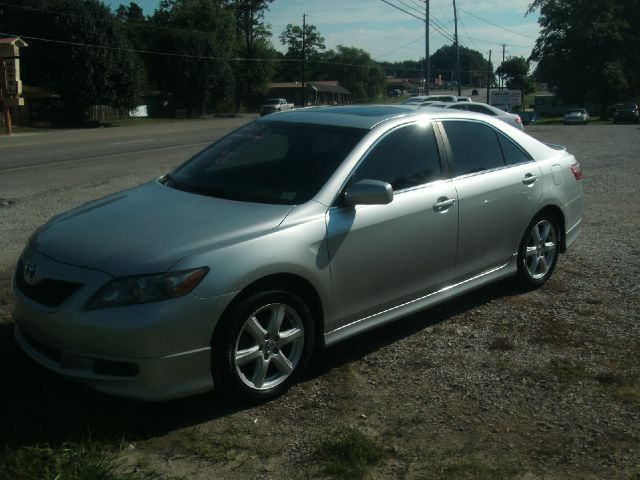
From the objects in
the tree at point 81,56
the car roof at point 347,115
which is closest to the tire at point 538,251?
the car roof at point 347,115

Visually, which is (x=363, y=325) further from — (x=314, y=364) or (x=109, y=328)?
(x=109, y=328)

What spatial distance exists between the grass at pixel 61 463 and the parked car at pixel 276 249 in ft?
1.15

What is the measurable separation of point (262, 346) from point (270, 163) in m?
1.46

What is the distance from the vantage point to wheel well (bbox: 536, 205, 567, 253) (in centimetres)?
615

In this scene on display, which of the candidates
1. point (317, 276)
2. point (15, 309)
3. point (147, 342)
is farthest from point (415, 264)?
point (15, 309)

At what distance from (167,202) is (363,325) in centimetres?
146

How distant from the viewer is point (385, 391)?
4238mm

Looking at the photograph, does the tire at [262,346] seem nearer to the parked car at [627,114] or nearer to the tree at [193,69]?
the parked car at [627,114]

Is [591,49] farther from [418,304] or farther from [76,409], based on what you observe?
[76,409]

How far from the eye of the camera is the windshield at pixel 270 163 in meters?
4.52

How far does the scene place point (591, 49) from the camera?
70.6 metres

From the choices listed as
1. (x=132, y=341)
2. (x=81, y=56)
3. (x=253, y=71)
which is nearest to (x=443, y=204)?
(x=132, y=341)

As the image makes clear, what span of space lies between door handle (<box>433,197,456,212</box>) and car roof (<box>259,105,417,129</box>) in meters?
0.69

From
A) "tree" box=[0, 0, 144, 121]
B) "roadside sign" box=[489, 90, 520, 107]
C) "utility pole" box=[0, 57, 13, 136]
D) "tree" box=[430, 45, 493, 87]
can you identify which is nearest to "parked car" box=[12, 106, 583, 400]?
"utility pole" box=[0, 57, 13, 136]
